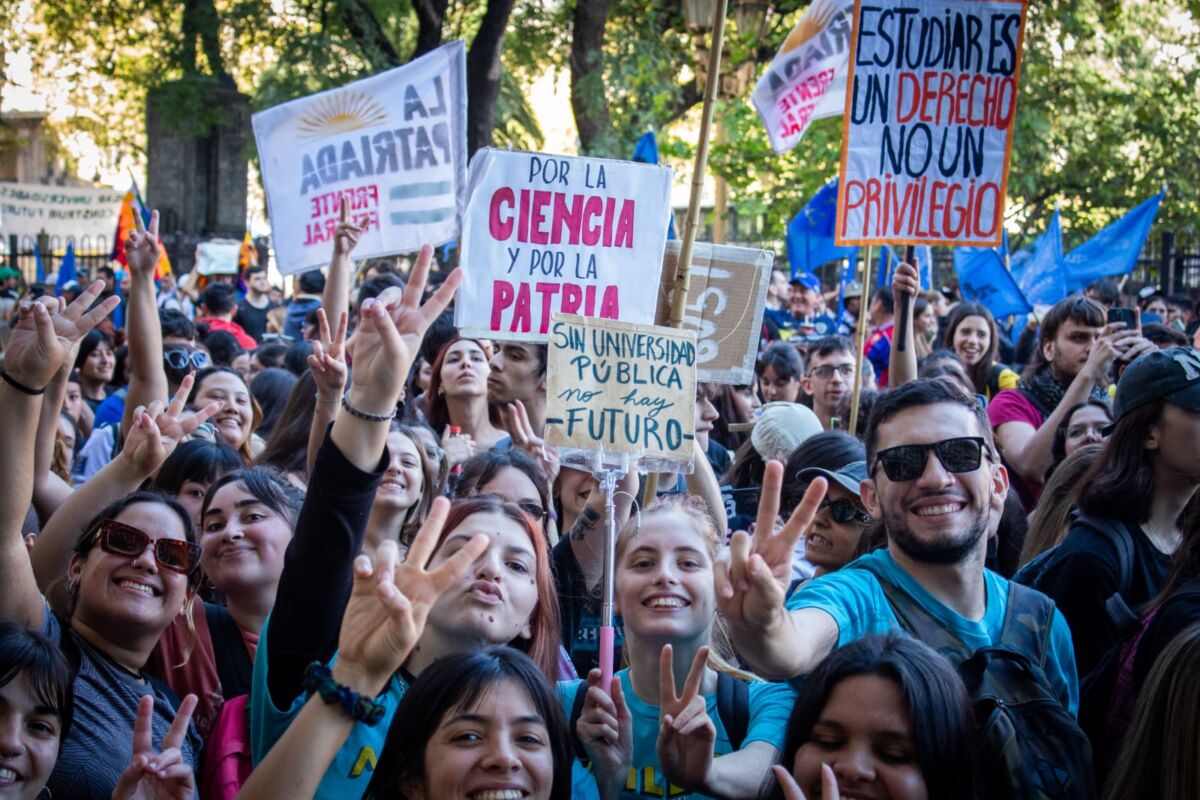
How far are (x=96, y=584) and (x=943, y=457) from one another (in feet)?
7.36

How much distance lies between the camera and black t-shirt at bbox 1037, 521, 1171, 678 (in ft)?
12.7

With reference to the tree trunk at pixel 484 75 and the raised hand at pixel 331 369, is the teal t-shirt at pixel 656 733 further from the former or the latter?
the tree trunk at pixel 484 75

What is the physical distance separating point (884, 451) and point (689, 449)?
0.69 m

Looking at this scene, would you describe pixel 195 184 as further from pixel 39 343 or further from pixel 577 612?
pixel 39 343

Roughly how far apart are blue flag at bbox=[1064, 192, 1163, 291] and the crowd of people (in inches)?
309

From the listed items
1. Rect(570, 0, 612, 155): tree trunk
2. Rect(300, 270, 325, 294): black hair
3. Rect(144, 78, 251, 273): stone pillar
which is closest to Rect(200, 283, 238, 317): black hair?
Rect(300, 270, 325, 294): black hair

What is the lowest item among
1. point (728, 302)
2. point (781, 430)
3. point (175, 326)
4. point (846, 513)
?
point (846, 513)

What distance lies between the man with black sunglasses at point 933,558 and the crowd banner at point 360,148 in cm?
471

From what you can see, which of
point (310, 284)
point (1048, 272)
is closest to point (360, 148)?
point (310, 284)

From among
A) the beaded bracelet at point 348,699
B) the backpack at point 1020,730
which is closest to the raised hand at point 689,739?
the backpack at point 1020,730

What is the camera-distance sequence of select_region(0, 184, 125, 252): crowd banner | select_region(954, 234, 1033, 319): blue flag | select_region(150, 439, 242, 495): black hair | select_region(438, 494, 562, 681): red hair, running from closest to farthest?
select_region(438, 494, 562, 681): red hair → select_region(150, 439, 242, 495): black hair → select_region(954, 234, 1033, 319): blue flag → select_region(0, 184, 125, 252): crowd banner

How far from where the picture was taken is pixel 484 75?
59.2ft

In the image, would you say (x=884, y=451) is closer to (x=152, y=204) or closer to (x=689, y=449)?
(x=689, y=449)

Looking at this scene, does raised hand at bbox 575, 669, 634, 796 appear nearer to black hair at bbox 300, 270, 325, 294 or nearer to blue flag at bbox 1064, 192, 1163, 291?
black hair at bbox 300, 270, 325, 294
